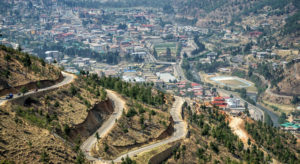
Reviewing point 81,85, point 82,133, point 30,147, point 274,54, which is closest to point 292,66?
point 274,54

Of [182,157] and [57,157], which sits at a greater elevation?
[57,157]

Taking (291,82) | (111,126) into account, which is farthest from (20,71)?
(291,82)

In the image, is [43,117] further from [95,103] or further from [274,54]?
[274,54]

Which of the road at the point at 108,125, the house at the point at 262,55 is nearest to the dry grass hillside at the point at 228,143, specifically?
the road at the point at 108,125

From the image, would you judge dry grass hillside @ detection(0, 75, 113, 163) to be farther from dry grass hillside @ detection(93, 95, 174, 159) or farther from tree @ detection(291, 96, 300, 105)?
tree @ detection(291, 96, 300, 105)

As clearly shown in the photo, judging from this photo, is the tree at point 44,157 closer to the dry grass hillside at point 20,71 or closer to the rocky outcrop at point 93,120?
the rocky outcrop at point 93,120

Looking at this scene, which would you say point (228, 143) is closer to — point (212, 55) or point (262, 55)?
point (262, 55)

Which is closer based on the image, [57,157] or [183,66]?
[57,157]
